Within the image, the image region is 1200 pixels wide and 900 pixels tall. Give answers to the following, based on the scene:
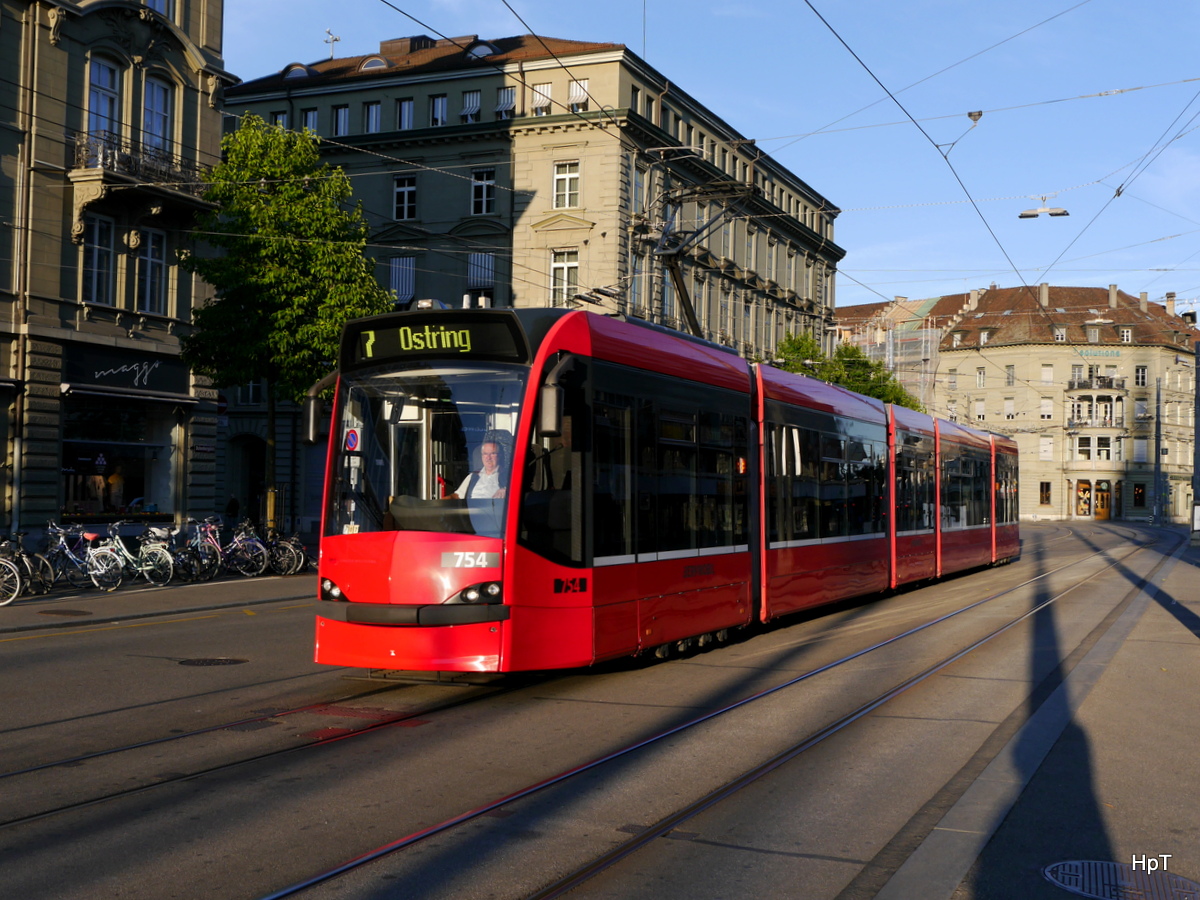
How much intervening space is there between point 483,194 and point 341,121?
7.03 metres

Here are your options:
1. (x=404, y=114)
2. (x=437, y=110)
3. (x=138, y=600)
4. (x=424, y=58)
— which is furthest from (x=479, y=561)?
(x=424, y=58)

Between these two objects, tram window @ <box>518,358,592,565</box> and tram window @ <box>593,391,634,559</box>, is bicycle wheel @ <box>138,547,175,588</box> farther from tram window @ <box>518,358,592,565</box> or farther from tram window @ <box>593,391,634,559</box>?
tram window @ <box>518,358,592,565</box>

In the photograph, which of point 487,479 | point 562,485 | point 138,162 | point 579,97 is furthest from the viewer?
point 579,97

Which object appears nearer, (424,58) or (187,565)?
(187,565)

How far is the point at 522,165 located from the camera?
44000 millimetres

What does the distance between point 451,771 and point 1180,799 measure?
4.03m

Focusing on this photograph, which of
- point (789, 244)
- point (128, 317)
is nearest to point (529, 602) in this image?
point (128, 317)

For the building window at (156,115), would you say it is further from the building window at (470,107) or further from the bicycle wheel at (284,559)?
the building window at (470,107)

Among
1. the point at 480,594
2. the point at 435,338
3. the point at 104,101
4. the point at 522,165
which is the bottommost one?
the point at 480,594

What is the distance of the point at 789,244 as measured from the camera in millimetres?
59125

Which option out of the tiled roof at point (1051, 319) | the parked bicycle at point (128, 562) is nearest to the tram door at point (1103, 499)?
the tiled roof at point (1051, 319)

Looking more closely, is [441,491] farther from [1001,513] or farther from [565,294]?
[565,294]

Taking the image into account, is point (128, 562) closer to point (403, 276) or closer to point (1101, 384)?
point (403, 276)

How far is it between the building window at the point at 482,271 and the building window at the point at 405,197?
3466mm
